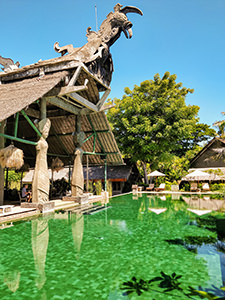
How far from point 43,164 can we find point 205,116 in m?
29.3

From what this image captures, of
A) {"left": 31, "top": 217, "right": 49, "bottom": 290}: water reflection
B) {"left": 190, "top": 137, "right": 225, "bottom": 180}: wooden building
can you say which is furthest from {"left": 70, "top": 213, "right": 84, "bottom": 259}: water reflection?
{"left": 190, "top": 137, "right": 225, "bottom": 180}: wooden building

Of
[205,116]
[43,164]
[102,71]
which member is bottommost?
[43,164]

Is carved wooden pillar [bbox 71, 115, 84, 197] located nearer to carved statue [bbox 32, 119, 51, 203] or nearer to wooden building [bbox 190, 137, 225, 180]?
carved statue [bbox 32, 119, 51, 203]

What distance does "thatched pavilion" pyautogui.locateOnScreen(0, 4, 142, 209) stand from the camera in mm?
9531

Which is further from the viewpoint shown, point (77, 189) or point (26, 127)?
point (26, 127)

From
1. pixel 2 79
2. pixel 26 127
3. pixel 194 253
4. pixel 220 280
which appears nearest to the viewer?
pixel 220 280

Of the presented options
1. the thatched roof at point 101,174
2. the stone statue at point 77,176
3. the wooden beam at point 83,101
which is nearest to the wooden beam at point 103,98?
the wooden beam at point 83,101

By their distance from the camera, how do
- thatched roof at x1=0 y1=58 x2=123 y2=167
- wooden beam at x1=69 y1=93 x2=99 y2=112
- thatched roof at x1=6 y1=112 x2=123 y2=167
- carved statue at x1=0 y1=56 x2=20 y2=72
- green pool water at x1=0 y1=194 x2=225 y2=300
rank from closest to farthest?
green pool water at x1=0 y1=194 x2=225 y2=300 → thatched roof at x1=0 y1=58 x2=123 y2=167 → wooden beam at x1=69 y1=93 x2=99 y2=112 → carved statue at x1=0 y1=56 x2=20 y2=72 → thatched roof at x1=6 y1=112 x2=123 y2=167

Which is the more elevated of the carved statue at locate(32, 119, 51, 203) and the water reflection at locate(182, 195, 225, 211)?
the carved statue at locate(32, 119, 51, 203)

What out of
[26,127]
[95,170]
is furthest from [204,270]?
[95,170]

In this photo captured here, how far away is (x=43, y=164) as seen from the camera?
10016mm

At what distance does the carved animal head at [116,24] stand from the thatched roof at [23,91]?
12.2 ft

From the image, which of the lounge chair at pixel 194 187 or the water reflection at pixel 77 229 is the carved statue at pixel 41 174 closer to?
the water reflection at pixel 77 229

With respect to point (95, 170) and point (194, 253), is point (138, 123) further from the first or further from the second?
point (194, 253)
